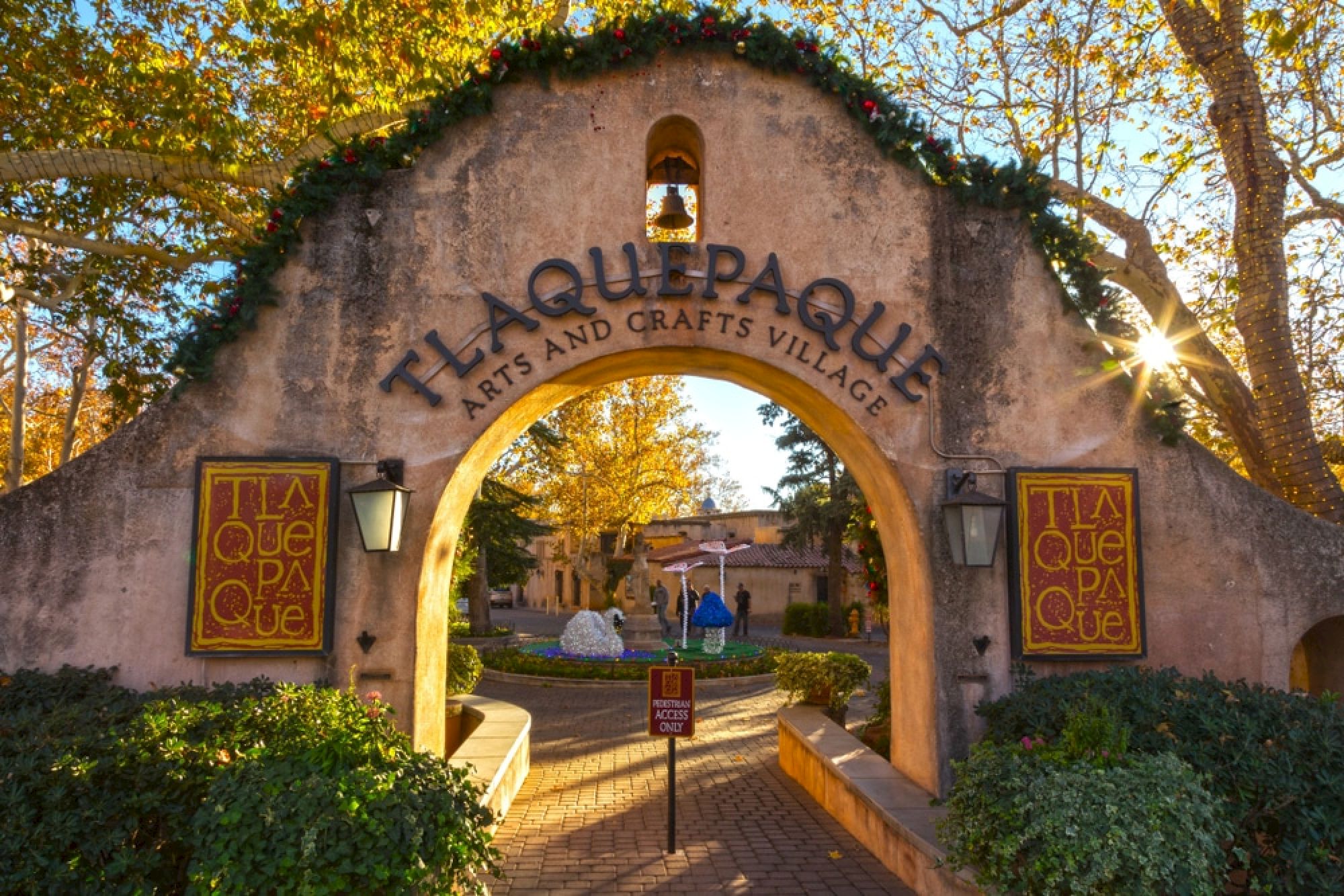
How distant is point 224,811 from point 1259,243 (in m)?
10.1

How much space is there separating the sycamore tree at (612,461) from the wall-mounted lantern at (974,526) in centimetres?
1944

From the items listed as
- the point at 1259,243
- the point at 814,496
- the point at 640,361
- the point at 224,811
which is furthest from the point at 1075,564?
the point at 814,496

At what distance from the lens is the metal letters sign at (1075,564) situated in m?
6.92

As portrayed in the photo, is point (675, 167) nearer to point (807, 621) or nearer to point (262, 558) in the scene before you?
point (262, 558)

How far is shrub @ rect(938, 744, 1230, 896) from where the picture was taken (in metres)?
4.45

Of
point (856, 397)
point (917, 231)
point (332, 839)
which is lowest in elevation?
point (332, 839)

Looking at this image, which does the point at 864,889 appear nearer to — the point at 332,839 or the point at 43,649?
the point at 332,839

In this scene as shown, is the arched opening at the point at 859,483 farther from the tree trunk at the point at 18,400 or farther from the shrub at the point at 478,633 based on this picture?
the shrub at the point at 478,633

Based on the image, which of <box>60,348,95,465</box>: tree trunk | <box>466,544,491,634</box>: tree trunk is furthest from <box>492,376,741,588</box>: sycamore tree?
<box>60,348,95,465</box>: tree trunk

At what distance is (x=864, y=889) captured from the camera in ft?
20.5

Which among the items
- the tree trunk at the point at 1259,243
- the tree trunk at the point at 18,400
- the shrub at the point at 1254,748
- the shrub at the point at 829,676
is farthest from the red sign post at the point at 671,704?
the tree trunk at the point at 18,400

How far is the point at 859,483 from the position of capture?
832cm

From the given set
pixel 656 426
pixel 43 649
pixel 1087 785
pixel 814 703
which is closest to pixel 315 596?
pixel 43 649

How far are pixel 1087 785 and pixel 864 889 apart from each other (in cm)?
221
